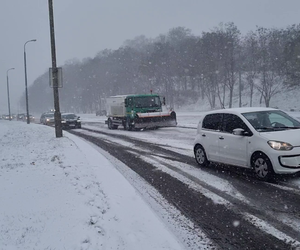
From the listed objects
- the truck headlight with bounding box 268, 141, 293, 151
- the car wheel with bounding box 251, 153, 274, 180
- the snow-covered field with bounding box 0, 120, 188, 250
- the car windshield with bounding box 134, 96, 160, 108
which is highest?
the car windshield with bounding box 134, 96, 160, 108

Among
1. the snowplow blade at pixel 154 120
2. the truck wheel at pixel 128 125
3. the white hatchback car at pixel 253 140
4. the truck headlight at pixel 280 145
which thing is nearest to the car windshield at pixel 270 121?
the white hatchback car at pixel 253 140

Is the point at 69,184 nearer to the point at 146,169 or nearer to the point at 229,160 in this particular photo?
the point at 146,169

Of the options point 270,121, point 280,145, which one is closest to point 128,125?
point 270,121

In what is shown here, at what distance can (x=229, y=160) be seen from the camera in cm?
909

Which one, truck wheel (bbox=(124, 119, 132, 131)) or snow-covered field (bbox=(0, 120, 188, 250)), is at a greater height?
truck wheel (bbox=(124, 119, 132, 131))

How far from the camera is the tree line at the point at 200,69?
156 ft

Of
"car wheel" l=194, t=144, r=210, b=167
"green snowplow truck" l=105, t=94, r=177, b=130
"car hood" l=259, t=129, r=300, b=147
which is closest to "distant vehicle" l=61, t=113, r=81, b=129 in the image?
"green snowplow truck" l=105, t=94, r=177, b=130

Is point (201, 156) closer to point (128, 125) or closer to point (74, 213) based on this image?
point (74, 213)

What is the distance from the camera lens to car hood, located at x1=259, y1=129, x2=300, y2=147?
302 inches

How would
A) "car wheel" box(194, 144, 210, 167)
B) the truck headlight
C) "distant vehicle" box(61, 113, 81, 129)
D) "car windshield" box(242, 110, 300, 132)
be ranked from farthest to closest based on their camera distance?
"distant vehicle" box(61, 113, 81, 129), "car wheel" box(194, 144, 210, 167), "car windshield" box(242, 110, 300, 132), the truck headlight

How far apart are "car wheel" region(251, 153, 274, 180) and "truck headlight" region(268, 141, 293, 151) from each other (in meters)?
0.33

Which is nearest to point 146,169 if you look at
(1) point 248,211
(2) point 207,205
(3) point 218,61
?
(2) point 207,205

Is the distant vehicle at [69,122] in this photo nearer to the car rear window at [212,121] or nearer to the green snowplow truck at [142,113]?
the green snowplow truck at [142,113]

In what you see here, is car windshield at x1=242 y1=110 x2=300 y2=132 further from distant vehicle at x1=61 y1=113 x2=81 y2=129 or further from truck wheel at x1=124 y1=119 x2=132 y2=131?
distant vehicle at x1=61 y1=113 x2=81 y2=129
